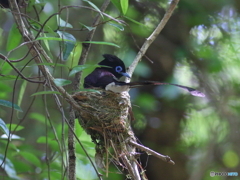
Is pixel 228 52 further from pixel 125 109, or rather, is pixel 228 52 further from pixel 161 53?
pixel 125 109

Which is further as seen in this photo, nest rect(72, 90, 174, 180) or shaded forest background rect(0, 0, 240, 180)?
shaded forest background rect(0, 0, 240, 180)

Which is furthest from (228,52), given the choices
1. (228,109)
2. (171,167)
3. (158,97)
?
(171,167)

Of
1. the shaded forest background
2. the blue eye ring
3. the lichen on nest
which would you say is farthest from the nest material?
the shaded forest background

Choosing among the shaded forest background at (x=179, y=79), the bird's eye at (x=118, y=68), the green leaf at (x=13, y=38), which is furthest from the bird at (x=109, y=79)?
the shaded forest background at (x=179, y=79)

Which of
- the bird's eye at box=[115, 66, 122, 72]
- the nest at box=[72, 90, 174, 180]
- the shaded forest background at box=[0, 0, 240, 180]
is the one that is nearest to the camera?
the nest at box=[72, 90, 174, 180]

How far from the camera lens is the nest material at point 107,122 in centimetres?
236

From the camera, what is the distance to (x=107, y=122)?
2.43m

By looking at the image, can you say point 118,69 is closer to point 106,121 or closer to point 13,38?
point 106,121

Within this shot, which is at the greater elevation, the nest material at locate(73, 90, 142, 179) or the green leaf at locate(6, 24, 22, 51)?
the green leaf at locate(6, 24, 22, 51)

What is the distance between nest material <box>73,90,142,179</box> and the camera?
7.74 ft

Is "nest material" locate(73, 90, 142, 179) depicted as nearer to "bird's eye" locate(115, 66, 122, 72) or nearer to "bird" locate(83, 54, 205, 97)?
"bird" locate(83, 54, 205, 97)

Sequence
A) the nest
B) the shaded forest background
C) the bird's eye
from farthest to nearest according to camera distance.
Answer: the shaded forest background
the bird's eye
the nest

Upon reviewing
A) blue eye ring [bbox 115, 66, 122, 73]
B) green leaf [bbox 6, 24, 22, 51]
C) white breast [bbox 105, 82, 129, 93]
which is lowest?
white breast [bbox 105, 82, 129, 93]

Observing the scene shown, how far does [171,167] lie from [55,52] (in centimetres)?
226
